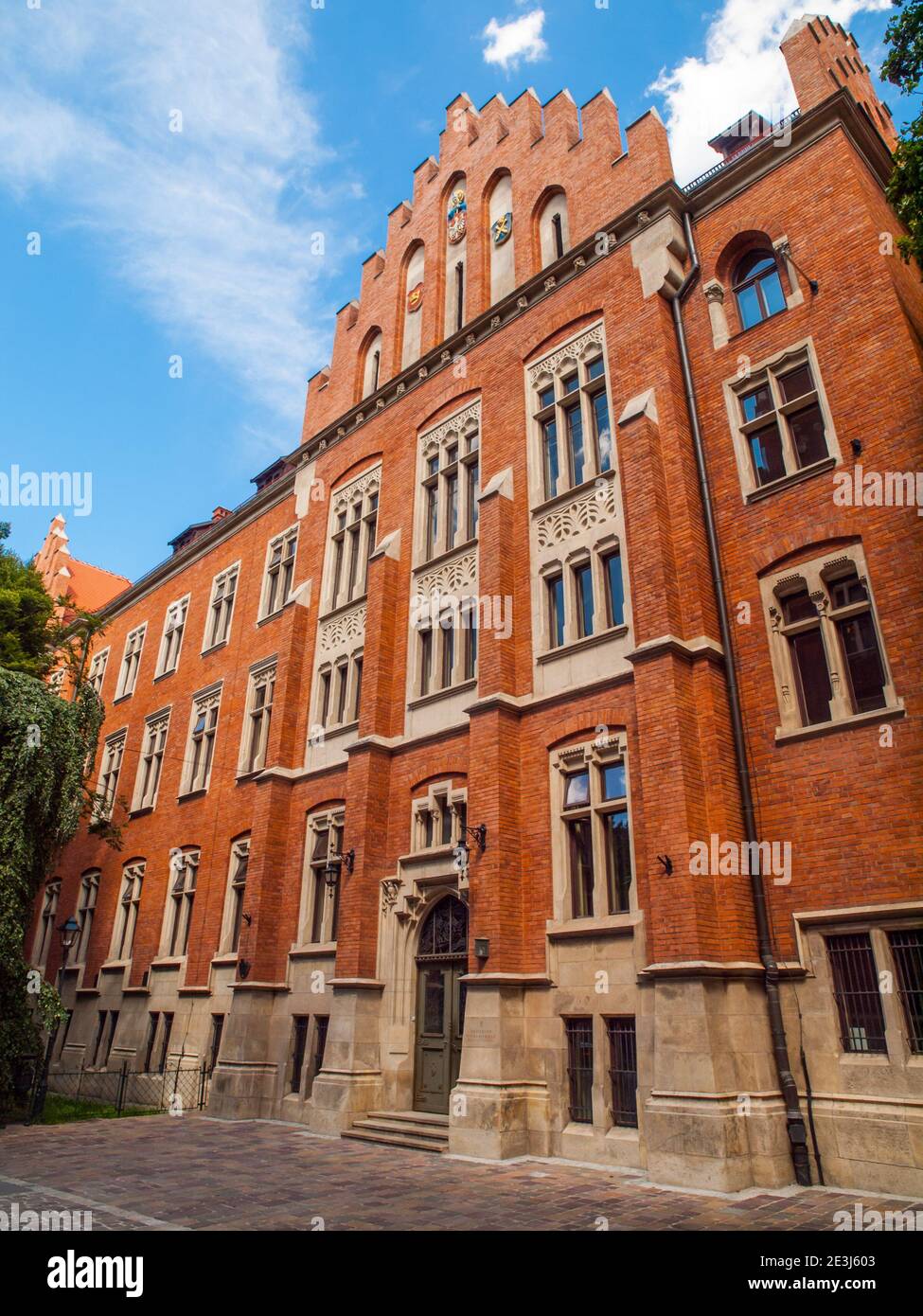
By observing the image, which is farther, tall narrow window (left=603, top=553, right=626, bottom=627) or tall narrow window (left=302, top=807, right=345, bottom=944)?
tall narrow window (left=302, top=807, right=345, bottom=944)

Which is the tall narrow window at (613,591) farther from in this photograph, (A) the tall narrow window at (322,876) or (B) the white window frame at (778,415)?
(A) the tall narrow window at (322,876)

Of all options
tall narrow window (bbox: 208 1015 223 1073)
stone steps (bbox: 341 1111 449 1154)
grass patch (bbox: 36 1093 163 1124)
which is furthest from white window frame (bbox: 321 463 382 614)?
grass patch (bbox: 36 1093 163 1124)

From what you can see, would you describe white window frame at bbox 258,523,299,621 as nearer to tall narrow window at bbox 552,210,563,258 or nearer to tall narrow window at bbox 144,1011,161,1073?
tall narrow window at bbox 552,210,563,258

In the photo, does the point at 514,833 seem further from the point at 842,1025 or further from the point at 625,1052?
the point at 842,1025

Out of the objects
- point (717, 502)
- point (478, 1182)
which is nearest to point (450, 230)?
point (717, 502)

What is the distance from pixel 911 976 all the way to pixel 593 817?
492cm

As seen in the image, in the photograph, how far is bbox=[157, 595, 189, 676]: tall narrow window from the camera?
29.2 meters

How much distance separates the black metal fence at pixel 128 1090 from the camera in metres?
16.9

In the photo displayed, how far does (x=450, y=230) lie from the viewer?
22.1 metres

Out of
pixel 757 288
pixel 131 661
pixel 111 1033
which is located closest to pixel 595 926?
pixel 757 288

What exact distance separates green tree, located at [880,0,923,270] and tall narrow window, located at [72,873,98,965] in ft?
93.8

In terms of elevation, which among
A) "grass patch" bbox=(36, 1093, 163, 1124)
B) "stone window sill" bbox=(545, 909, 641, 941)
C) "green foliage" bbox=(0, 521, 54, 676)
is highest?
"green foliage" bbox=(0, 521, 54, 676)

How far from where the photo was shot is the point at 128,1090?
70.7 feet

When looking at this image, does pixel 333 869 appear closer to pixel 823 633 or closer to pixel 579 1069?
pixel 579 1069
